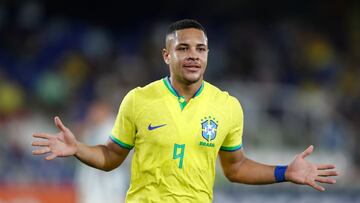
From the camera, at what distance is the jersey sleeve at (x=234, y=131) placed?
550cm

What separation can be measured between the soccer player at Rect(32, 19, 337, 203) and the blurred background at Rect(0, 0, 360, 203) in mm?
5642

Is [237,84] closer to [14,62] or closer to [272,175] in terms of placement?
[14,62]

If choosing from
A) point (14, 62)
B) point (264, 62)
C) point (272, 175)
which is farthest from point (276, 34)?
point (272, 175)

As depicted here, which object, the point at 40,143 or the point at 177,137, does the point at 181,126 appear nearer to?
the point at 177,137

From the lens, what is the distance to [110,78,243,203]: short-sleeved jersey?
5.19 meters

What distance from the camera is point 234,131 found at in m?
5.53

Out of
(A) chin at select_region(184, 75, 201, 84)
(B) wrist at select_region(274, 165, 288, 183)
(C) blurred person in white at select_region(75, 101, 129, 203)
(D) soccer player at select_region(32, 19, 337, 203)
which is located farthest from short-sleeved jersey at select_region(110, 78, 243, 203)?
(C) blurred person in white at select_region(75, 101, 129, 203)

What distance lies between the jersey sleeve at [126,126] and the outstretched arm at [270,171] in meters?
0.69

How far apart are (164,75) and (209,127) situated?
9293 millimetres

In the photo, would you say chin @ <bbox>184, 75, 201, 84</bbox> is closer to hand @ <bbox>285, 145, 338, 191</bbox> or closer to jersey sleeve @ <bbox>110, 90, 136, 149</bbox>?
jersey sleeve @ <bbox>110, 90, 136, 149</bbox>

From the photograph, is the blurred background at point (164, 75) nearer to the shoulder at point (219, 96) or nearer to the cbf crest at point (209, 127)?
the shoulder at point (219, 96)

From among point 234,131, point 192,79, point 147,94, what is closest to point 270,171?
point 234,131

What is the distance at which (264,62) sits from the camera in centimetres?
1619

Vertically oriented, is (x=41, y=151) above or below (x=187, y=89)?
below
